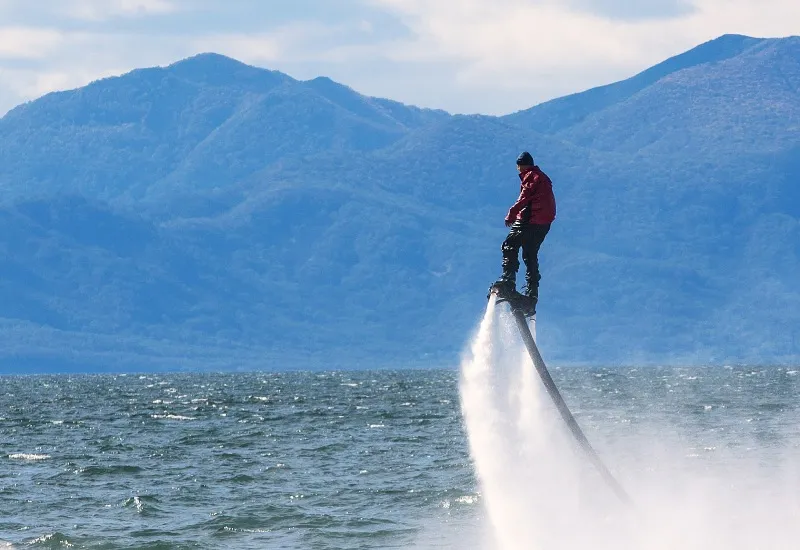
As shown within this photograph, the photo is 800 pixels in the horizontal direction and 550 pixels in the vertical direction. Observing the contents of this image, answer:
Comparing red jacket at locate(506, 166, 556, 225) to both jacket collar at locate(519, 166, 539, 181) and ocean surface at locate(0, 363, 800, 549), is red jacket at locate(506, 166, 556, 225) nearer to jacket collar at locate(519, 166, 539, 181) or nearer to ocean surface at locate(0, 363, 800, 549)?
jacket collar at locate(519, 166, 539, 181)

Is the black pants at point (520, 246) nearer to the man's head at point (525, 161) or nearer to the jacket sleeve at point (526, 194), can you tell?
the jacket sleeve at point (526, 194)

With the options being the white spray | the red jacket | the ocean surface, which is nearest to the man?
the red jacket

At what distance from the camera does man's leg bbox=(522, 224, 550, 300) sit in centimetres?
1914

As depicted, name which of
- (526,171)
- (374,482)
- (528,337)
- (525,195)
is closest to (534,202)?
(525,195)

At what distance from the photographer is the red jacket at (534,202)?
19000mm

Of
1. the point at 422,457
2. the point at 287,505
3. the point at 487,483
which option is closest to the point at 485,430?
the point at 487,483

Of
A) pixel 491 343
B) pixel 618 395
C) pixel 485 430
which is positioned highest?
pixel 491 343

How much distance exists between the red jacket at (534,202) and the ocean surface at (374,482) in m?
3.03

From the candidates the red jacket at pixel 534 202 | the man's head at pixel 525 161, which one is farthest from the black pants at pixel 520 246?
the man's head at pixel 525 161

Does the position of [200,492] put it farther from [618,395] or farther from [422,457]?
[618,395]

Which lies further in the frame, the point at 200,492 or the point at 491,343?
the point at 200,492

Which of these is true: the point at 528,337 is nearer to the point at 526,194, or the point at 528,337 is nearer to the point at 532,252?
the point at 532,252

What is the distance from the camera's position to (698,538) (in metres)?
28.0

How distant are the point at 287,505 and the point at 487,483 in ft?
54.2
